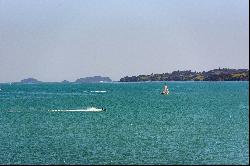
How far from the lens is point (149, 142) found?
62.9 m

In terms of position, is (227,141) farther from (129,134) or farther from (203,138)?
(129,134)

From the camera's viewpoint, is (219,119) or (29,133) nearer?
(29,133)

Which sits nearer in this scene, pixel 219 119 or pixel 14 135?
pixel 14 135

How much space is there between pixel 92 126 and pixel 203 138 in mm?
22964

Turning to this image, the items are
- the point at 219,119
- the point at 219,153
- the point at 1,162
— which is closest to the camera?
the point at 1,162

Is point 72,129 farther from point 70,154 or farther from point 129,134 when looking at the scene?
point 70,154

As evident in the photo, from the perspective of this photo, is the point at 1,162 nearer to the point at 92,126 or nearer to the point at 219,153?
the point at 219,153

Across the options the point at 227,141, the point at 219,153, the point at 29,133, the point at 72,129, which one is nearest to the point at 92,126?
the point at 72,129

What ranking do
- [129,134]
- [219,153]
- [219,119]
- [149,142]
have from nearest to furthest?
[219,153], [149,142], [129,134], [219,119]

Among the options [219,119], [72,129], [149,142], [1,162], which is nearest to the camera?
[1,162]

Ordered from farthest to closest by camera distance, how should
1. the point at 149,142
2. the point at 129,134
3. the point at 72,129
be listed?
1. the point at 72,129
2. the point at 129,134
3. the point at 149,142

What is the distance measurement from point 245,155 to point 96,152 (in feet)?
46.2

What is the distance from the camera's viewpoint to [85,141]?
6438 centimetres

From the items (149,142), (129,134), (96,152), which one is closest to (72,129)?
(129,134)
